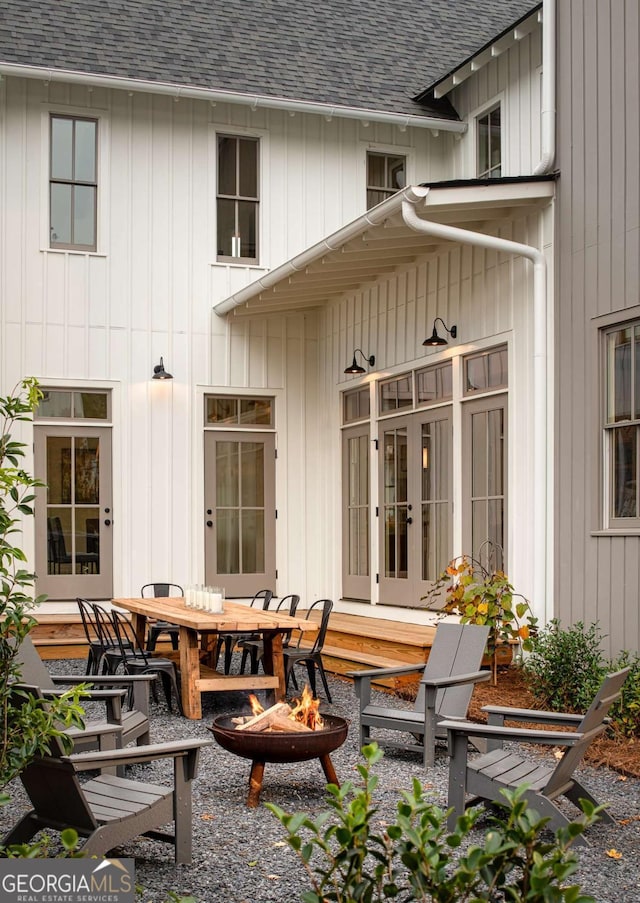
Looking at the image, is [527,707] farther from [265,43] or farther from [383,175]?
[265,43]

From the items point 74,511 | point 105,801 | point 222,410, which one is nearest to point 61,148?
point 222,410

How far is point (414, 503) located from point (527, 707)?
3521 millimetres

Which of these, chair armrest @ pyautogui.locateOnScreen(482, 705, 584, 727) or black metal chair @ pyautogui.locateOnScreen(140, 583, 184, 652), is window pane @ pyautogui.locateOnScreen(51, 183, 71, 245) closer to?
black metal chair @ pyautogui.locateOnScreen(140, 583, 184, 652)

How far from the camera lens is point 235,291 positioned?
12211 mm

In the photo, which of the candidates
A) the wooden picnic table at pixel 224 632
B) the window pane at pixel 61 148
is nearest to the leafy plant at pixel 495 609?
the wooden picnic table at pixel 224 632

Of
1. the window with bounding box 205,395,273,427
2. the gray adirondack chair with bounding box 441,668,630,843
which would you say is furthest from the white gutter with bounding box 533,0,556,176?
the window with bounding box 205,395,273,427

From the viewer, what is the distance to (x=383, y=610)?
11.0 metres

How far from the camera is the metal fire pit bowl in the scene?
16.6 ft

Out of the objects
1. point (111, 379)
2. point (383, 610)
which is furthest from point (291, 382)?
point (383, 610)

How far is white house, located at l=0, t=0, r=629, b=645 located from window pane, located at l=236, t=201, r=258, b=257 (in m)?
0.04

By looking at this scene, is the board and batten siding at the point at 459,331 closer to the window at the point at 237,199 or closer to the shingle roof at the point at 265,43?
the window at the point at 237,199

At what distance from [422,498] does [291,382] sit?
2915mm

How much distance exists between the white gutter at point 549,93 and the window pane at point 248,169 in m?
4.67

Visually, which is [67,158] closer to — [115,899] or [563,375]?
[563,375]
